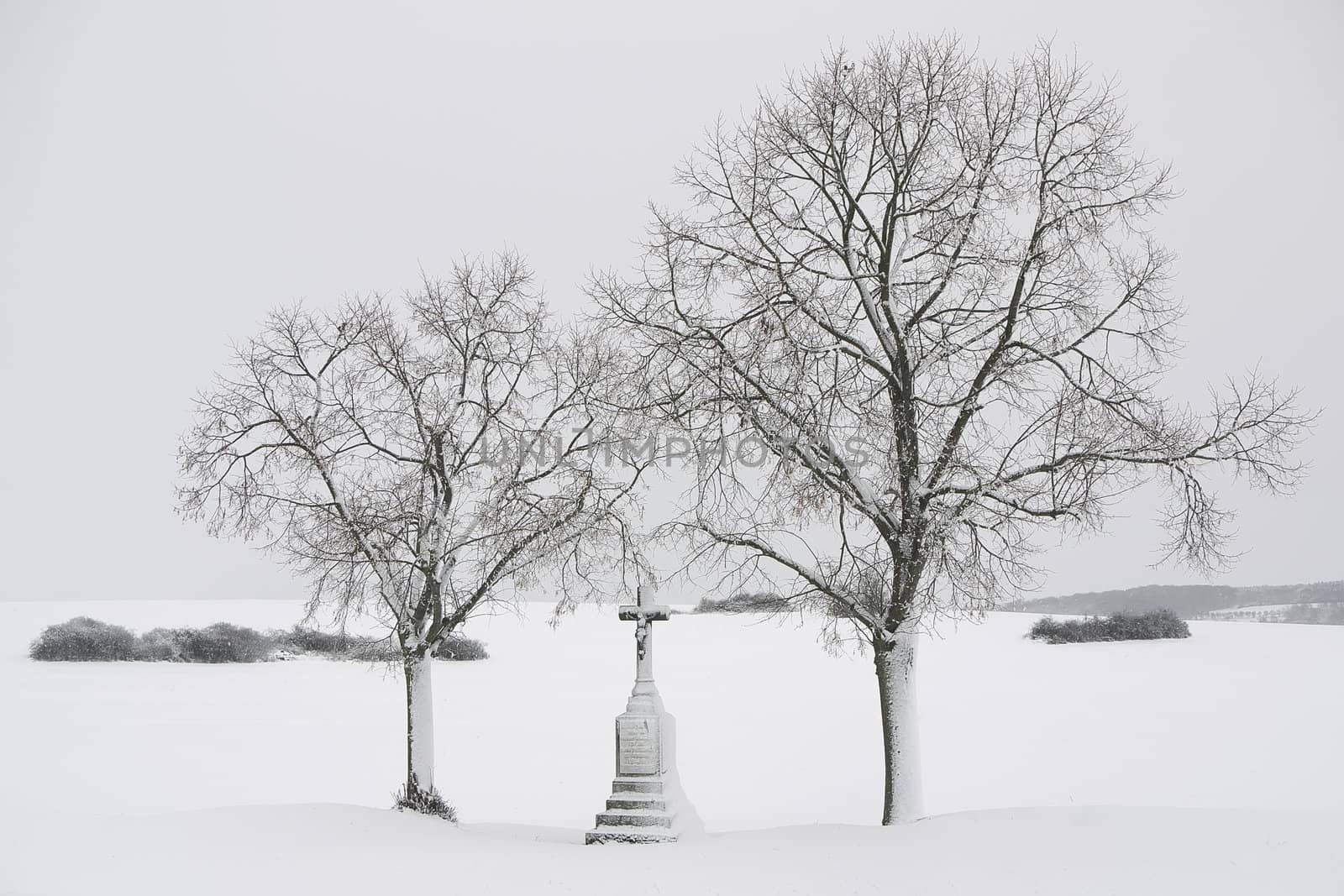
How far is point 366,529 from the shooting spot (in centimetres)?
1330

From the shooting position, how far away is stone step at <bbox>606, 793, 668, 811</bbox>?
11.7 m

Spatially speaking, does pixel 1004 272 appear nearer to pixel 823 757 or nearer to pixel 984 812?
pixel 984 812

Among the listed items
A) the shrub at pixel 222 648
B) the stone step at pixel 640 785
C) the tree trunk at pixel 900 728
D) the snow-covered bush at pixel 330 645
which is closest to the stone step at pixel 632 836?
the stone step at pixel 640 785

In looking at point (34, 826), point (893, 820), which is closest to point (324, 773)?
point (34, 826)

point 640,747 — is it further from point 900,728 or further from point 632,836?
point 900,728

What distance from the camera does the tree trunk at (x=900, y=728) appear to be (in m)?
11.3

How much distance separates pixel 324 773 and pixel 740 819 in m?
7.92

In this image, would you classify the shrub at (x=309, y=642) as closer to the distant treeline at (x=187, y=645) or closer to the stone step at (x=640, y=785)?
the distant treeline at (x=187, y=645)

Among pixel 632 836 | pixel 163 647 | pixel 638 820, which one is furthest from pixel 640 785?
pixel 163 647

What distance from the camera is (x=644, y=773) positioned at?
1202cm

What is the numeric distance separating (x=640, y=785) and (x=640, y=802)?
0.77ft

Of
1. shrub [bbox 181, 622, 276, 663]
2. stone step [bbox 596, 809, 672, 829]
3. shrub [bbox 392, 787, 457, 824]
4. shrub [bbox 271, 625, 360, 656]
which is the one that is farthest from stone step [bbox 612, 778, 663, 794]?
shrub [bbox 181, 622, 276, 663]

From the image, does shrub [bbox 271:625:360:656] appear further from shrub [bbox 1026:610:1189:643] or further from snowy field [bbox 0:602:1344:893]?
shrub [bbox 1026:610:1189:643]

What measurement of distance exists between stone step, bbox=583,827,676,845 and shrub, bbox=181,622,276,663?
20.8 meters
